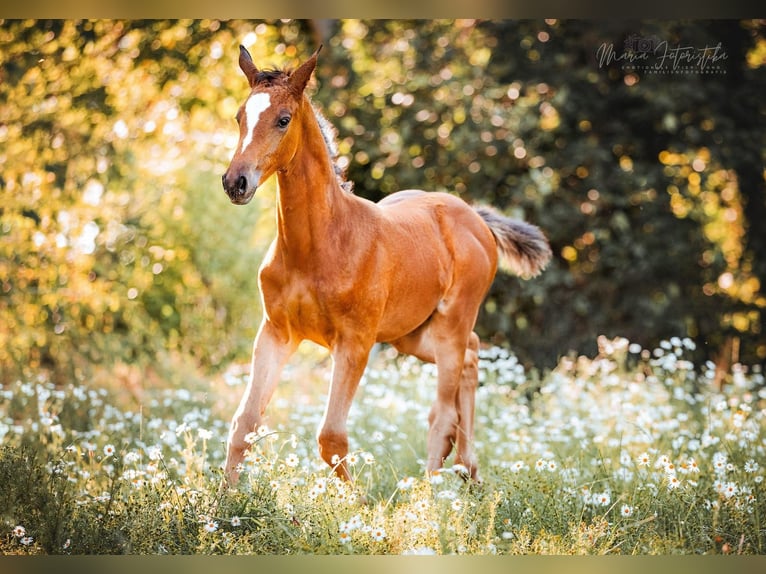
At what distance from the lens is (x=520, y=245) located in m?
5.02

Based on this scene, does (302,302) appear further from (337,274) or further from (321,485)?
(321,485)

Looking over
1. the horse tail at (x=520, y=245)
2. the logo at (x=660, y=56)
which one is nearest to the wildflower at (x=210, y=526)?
the horse tail at (x=520, y=245)

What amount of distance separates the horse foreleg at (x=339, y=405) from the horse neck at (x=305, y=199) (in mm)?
419

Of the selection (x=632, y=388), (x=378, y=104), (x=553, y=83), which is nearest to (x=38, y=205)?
(x=378, y=104)

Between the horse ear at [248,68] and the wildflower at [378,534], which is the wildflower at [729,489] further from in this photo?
the horse ear at [248,68]

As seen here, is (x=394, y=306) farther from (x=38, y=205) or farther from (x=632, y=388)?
(x=38, y=205)

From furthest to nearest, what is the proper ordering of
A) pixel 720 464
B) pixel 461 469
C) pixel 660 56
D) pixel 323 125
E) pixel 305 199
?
pixel 660 56 → pixel 720 464 → pixel 323 125 → pixel 461 469 → pixel 305 199

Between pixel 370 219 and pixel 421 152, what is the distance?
353 centimetres

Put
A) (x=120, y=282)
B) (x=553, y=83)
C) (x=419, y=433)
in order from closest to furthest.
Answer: (x=419, y=433) → (x=553, y=83) → (x=120, y=282)

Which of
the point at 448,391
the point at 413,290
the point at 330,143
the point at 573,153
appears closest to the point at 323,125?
the point at 330,143

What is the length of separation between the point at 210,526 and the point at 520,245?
2.26 meters

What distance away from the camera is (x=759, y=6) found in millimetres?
4375

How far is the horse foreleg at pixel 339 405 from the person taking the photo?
12.5 ft

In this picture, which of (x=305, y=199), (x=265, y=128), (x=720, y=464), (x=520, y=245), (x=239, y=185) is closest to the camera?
(x=239, y=185)
